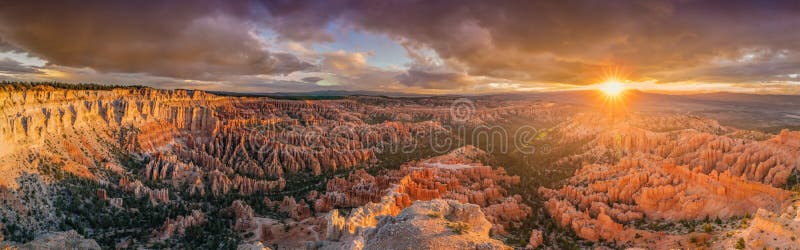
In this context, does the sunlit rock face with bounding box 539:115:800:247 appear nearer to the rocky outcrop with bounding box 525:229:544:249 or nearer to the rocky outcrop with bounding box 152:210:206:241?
the rocky outcrop with bounding box 525:229:544:249

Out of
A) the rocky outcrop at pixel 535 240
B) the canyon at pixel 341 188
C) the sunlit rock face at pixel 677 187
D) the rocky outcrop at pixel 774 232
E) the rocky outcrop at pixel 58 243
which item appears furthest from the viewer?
the sunlit rock face at pixel 677 187

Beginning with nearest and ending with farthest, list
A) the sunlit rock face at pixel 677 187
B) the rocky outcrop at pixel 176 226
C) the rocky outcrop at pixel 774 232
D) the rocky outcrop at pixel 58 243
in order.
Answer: the rocky outcrop at pixel 774 232, the rocky outcrop at pixel 58 243, the sunlit rock face at pixel 677 187, the rocky outcrop at pixel 176 226

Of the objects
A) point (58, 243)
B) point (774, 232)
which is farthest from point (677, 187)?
point (58, 243)

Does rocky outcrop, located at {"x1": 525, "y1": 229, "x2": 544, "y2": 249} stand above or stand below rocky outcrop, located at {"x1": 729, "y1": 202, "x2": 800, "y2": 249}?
below

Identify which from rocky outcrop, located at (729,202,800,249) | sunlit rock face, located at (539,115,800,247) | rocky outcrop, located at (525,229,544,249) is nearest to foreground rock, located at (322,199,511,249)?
rocky outcrop, located at (729,202,800,249)

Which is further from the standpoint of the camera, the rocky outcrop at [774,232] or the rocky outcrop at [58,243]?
the rocky outcrop at [58,243]

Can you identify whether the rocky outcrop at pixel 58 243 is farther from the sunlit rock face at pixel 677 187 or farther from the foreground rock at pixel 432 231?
the sunlit rock face at pixel 677 187

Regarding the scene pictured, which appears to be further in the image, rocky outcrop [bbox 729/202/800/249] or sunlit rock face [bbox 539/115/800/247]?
sunlit rock face [bbox 539/115/800/247]

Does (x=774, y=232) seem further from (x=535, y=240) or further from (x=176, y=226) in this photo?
(x=176, y=226)

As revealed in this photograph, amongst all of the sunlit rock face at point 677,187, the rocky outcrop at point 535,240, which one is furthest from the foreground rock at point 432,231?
the sunlit rock face at point 677,187
